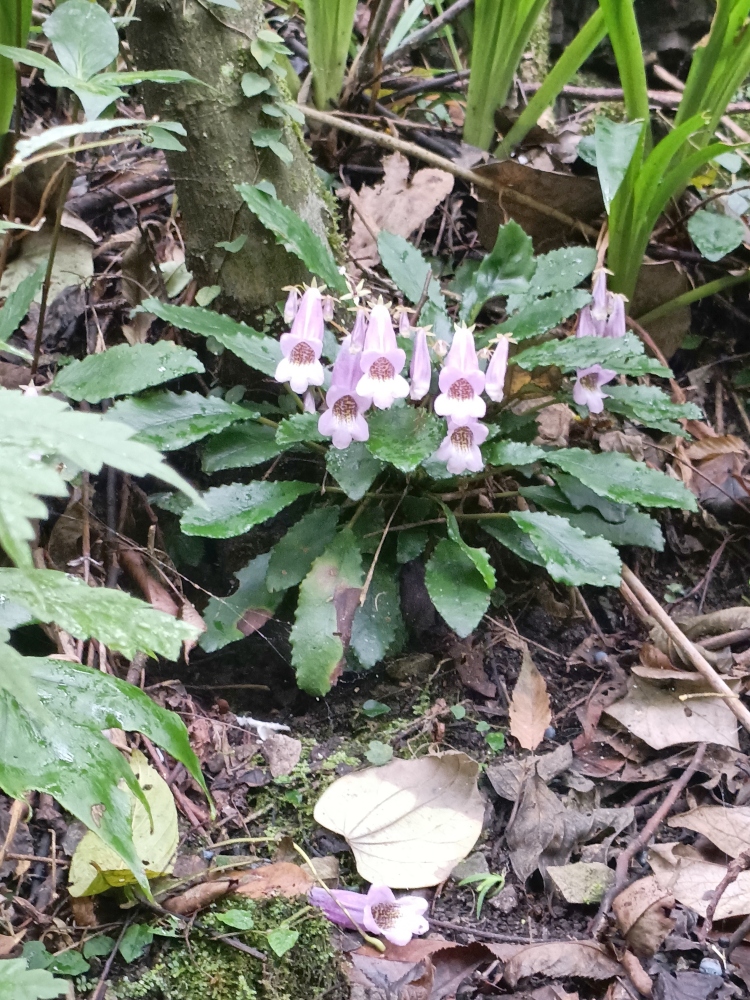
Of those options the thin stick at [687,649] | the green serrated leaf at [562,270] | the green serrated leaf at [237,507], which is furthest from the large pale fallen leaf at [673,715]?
the green serrated leaf at [562,270]

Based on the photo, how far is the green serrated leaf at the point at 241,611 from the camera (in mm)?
1429

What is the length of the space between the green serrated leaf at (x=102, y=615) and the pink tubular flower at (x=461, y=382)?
722 mm

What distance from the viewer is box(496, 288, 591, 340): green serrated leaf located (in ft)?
5.03

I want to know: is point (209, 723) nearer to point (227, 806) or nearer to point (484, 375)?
point (227, 806)

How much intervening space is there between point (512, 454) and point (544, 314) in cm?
33

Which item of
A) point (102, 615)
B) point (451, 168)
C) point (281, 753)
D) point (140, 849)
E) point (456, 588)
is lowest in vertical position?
point (281, 753)

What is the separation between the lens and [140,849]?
1014 mm

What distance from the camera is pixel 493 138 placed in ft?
7.45

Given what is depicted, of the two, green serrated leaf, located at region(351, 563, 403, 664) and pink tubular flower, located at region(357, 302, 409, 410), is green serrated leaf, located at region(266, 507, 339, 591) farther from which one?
pink tubular flower, located at region(357, 302, 409, 410)

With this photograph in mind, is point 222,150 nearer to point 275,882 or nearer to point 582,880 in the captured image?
point 275,882

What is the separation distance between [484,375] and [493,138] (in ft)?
4.10

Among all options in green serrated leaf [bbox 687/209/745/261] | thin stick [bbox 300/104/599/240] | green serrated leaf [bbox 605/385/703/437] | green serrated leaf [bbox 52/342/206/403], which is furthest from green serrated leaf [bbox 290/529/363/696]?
green serrated leaf [bbox 687/209/745/261]

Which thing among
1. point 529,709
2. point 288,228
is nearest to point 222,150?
point 288,228

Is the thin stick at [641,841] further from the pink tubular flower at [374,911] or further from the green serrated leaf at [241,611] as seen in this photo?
the green serrated leaf at [241,611]
